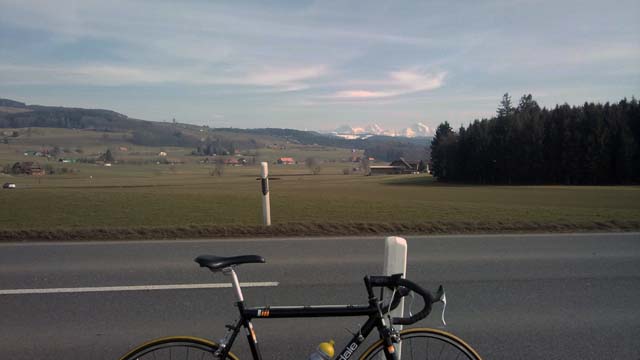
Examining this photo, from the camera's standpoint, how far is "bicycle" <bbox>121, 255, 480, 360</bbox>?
8.45ft

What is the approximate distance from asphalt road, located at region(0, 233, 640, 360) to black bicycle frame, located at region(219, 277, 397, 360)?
1582 mm

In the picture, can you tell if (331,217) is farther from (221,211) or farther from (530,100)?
(530,100)

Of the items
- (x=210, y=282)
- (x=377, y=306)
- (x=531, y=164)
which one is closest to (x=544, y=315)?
(x=377, y=306)

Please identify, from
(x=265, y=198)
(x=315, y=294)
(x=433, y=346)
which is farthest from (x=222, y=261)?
(x=265, y=198)

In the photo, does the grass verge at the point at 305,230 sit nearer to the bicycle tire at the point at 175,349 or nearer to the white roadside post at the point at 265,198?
the white roadside post at the point at 265,198

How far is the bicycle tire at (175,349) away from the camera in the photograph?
2.56m

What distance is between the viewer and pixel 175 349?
2568 mm

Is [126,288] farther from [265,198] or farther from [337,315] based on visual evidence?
[265,198]

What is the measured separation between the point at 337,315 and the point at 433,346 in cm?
61

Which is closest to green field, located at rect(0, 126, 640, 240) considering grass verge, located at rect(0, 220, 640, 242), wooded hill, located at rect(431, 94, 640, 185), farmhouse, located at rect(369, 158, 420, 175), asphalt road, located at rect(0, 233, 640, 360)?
grass verge, located at rect(0, 220, 640, 242)

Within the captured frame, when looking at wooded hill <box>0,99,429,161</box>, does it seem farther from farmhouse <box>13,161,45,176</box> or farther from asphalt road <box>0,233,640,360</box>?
asphalt road <box>0,233,640,360</box>

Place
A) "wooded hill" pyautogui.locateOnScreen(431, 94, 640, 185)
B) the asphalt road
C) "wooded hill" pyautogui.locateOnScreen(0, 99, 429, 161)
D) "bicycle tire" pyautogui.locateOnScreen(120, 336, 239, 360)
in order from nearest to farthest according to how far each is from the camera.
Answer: "bicycle tire" pyautogui.locateOnScreen(120, 336, 239, 360), the asphalt road, "wooded hill" pyautogui.locateOnScreen(431, 94, 640, 185), "wooded hill" pyautogui.locateOnScreen(0, 99, 429, 161)

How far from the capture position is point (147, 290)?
5969mm

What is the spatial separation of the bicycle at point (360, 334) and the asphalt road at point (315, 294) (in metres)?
1.58
